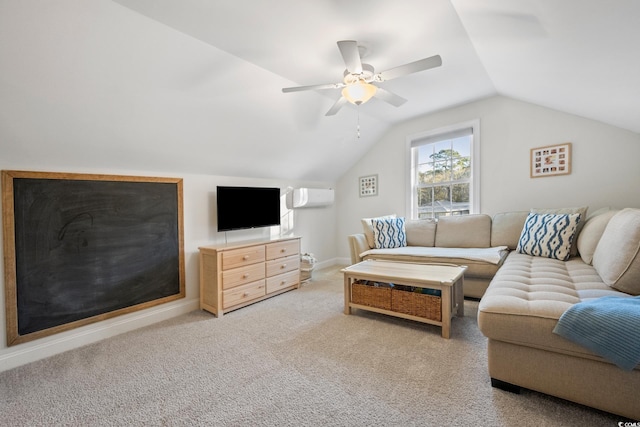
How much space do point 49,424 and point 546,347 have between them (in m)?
2.59

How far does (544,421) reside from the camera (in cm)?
128

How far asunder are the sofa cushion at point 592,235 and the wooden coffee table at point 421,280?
0.96 metres

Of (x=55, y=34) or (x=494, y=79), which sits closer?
(x=55, y=34)

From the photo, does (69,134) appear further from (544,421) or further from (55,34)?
(544,421)

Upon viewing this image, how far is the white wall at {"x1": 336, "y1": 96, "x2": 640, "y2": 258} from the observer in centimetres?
279

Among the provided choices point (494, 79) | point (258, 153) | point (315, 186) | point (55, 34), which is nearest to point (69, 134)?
point (55, 34)

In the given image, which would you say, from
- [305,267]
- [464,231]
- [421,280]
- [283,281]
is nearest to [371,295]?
[421,280]

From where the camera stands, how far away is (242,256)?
113 inches

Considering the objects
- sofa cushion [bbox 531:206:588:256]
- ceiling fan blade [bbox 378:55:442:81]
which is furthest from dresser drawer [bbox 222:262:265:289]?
sofa cushion [bbox 531:206:588:256]

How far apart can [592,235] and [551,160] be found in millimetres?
1228

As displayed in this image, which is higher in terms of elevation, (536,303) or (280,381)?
(536,303)

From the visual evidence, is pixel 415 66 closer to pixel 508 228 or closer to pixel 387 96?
pixel 387 96

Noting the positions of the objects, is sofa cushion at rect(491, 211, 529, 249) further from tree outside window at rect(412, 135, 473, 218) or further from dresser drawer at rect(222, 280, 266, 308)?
dresser drawer at rect(222, 280, 266, 308)

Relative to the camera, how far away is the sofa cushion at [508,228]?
3.13m
